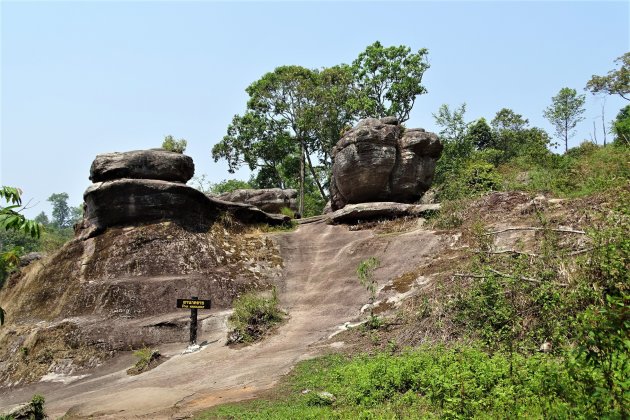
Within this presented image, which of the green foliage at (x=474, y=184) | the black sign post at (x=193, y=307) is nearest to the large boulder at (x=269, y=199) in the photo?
the green foliage at (x=474, y=184)

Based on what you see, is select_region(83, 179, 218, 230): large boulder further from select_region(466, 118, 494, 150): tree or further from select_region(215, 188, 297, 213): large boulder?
select_region(466, 118, 494, 150): tree

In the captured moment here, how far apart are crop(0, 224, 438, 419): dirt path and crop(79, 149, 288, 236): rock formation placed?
3.94m

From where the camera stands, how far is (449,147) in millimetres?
41250

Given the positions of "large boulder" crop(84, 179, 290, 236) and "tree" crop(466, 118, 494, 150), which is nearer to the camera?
"large boulder" crop(84, 179, 290, 236)

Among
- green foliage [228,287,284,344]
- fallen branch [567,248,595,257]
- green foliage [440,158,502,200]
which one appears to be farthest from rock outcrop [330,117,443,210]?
fallen branch [567,248,595,257]

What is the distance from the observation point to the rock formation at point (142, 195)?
22.0m

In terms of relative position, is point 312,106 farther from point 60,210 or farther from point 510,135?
point 60,210

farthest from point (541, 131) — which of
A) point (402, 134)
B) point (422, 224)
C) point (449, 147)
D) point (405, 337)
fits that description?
point (405, 337)

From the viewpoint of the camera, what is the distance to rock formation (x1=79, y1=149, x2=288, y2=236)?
21984 millimetres

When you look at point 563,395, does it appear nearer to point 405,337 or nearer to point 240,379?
point 405,337

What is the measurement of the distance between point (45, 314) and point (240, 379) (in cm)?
1081

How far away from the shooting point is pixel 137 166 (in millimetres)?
22984

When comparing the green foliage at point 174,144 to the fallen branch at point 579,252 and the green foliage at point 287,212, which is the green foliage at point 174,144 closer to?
the green foliage at point 287,212

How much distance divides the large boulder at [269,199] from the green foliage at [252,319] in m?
15.4
